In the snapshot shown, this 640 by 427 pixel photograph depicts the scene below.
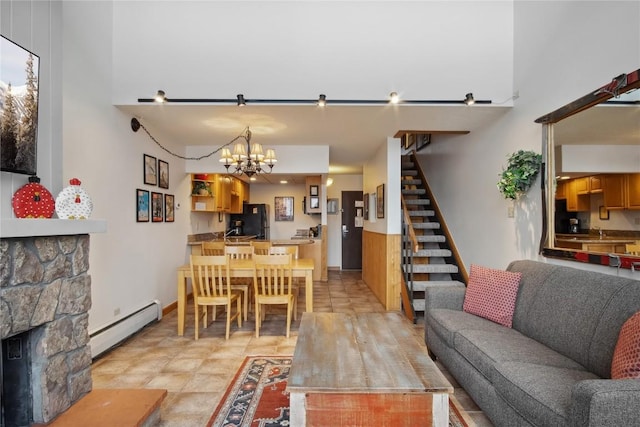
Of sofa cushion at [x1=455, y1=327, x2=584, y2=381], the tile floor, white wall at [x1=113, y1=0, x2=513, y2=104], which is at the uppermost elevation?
white wall at [x1=113, y1=0, x2=513, y2=104]

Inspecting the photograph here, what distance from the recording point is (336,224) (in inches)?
316

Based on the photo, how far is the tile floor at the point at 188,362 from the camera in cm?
220

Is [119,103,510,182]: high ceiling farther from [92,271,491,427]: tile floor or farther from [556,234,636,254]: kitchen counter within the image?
[92,271,491,427]: tile floor

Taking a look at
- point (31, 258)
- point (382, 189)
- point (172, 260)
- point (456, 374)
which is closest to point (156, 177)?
point (172, 260)

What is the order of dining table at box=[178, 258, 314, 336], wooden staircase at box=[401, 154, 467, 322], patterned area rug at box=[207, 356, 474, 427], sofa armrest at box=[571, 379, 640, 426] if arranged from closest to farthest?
sofa armrest at box=[571, 379, 640, 426] < patterned area rug at box=[207, 356, 474, 427] < dining table at box=[178, 258, 314, 336] < wooden staircase at box=[401, 154, 467, 322]

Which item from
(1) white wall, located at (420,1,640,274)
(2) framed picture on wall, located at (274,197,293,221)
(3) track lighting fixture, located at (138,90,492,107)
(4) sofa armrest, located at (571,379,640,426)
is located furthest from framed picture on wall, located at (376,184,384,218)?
(4) sofa armrest, located at (571,379,640,426)

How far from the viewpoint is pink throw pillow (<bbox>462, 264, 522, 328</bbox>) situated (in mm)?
2496

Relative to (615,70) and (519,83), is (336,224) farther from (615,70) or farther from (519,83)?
(615,70)

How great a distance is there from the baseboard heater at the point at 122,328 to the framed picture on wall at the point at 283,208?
4.24 meters

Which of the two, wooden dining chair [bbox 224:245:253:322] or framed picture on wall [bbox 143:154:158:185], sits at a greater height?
framed picture on wall [bbox 143:154:158:185]

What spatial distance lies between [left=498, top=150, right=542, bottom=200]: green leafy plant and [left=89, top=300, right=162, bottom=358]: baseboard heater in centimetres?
407

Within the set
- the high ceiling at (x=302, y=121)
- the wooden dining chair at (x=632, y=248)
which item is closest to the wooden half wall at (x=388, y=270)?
the high ceiling at (x=302, y=121)

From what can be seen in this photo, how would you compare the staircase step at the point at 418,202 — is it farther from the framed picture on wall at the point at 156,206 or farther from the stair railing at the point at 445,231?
the framed picture on wall at the point at 156,206

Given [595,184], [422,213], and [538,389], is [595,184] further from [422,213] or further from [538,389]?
[422,213]
